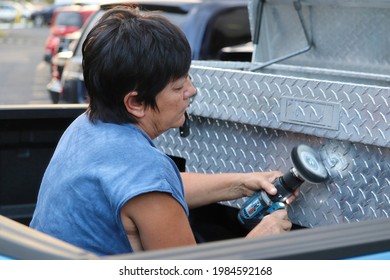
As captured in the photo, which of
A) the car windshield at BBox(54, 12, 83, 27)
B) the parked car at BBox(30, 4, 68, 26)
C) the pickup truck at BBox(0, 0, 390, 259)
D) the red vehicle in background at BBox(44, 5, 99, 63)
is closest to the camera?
the pickup truck at BBox(0, 0, 390, 259)

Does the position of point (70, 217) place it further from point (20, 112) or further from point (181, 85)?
point (20, 112)

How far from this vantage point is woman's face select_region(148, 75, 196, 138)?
2.35 metres

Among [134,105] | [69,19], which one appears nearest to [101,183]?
[134,105]

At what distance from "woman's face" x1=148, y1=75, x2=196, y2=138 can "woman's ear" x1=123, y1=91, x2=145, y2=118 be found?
0.09 feet

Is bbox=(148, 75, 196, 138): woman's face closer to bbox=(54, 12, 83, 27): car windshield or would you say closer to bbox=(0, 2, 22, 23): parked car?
bbox=(54, 12, 83, 27): car windshield

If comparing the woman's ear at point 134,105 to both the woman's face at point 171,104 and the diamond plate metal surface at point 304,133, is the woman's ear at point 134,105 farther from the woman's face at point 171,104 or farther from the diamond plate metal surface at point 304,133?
the diamond plate metal surface at point 304,133

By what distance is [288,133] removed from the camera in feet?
9.42

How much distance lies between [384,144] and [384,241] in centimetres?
85

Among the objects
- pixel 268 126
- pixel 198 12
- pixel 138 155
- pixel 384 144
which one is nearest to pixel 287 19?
pixel 268 126

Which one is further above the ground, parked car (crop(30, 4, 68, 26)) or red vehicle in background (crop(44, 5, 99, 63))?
red vehicle in background (crop(44, 5, 99, 63))

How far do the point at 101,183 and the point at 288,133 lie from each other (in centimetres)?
90

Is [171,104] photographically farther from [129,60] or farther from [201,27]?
[201,27]

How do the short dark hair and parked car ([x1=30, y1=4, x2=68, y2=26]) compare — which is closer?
the short dark hair

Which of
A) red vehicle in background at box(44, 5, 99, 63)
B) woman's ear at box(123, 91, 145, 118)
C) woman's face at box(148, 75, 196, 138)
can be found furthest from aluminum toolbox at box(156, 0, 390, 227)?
red vehicle in background at box(44, 5, 99, 63)
